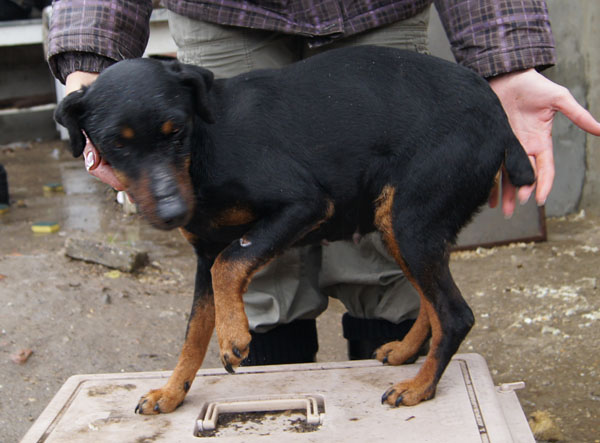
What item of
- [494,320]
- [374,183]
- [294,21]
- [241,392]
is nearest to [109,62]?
[294,21]

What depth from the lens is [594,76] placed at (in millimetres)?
5473

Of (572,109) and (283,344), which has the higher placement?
(572,109)

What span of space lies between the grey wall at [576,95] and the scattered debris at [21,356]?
151 inches

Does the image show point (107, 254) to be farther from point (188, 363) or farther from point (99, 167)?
point (99, 167)

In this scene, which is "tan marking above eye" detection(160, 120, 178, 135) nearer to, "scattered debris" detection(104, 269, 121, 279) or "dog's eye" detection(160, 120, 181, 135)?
"dog's eye" detection(160, 120, 181, 135)

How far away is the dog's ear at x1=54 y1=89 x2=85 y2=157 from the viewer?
6.12 ft

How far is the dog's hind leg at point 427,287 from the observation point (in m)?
2.10

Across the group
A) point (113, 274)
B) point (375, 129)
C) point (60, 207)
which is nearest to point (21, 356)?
point (113, 274)

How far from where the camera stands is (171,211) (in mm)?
1778

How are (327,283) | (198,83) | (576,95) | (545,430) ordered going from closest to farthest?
(198,83) → (327,283) → (545,430) → (576,95)

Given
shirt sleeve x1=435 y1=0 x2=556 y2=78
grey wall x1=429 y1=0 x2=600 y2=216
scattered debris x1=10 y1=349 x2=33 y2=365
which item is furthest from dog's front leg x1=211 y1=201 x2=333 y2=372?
grey wall x1=429 y1=0 x2=600 y2=216

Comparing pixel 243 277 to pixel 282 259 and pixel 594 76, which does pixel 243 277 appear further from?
pixel 594 76

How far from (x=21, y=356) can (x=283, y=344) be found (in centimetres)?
149

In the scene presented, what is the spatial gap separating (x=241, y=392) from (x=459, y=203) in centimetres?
93
